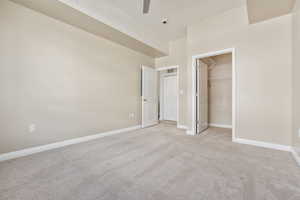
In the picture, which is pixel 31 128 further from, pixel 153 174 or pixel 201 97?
pixel 201 97

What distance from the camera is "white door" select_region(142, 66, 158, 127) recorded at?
4434 mm

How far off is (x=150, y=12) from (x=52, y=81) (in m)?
2.62

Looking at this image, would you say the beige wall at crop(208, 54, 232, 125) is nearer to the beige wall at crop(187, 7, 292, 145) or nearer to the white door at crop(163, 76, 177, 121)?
the white door at crop(163, 76, 177, 121)

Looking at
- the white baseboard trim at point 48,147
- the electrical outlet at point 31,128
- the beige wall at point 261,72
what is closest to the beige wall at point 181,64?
the beige wall at point 261,72

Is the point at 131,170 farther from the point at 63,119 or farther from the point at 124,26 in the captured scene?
the point at 124,26

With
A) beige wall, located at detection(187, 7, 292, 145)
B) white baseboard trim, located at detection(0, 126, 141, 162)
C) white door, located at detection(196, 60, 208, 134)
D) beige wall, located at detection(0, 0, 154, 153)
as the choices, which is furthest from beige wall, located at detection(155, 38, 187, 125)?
white baseboard trim, located at detection(0, 126, 141, 162)

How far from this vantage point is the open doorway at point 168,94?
Result: 575 cm

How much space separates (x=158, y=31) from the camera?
3.91m

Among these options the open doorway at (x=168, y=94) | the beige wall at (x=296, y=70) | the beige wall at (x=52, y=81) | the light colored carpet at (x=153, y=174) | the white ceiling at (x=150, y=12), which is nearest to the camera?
the light colored carpet at (x=153, y=174)

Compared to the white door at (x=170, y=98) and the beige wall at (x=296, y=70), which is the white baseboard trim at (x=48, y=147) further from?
the beige wall at (x=296, y=70)

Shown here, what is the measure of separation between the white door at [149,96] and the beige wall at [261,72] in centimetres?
227

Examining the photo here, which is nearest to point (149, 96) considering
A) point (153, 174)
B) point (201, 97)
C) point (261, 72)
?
point (201, 97)

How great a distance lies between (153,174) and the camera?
1644 mm

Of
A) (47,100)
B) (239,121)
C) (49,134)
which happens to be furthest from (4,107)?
(239,121)
